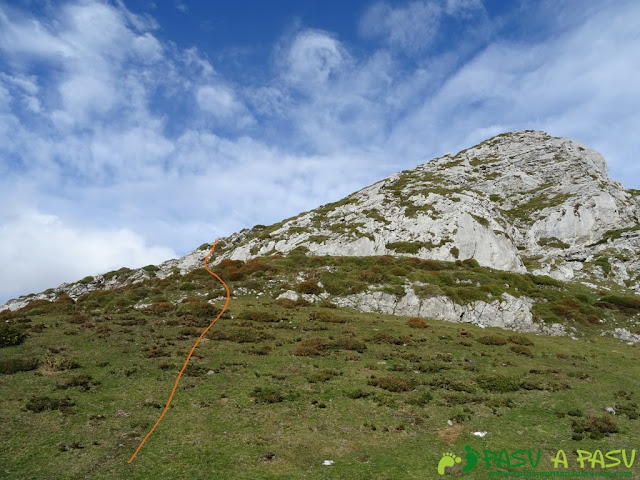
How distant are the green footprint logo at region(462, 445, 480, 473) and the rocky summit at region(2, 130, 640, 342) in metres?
34.8

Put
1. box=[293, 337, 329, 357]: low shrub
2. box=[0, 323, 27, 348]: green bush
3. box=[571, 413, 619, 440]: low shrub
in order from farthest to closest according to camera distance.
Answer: box=[293, 337, 329, 357]: low shrub
box=[0, 323, 27, 348]: green bush
box=[571, 413, 619, 440]: low shrub

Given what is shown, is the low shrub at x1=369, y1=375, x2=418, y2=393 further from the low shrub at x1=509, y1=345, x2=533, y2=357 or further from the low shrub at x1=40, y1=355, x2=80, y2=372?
the low shrub at x1=40, y1=355, x2=80, y2=372

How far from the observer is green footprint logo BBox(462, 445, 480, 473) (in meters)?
18.1

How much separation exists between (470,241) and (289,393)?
6348 centimetres

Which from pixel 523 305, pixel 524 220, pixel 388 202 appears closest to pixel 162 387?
pixel 523 305

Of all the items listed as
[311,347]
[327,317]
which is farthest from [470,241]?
[311,347]

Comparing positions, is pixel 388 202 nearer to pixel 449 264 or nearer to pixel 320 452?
pixel 449 264

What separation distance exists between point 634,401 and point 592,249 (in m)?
81.8

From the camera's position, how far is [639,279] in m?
75.6

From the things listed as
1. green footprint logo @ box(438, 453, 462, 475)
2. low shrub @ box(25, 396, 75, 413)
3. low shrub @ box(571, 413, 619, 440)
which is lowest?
green footprint logo @ box(438, 453, 462, 475)

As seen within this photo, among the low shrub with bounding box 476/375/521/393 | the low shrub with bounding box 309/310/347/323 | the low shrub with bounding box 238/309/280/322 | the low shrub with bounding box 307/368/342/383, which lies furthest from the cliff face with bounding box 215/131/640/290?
the low shrub with bounding box 307/368/342/383

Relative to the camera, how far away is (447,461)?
1856cm

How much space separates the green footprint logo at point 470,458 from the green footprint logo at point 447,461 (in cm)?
44
